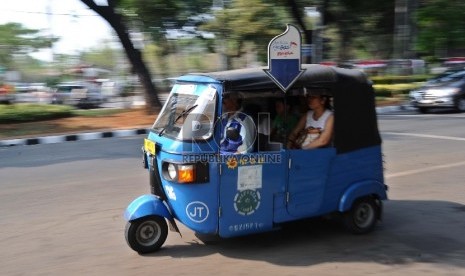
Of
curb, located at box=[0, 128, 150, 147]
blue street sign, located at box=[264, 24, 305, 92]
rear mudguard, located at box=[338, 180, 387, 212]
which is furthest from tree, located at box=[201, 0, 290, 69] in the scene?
blue street sign, located at box=[264, 24, 305, 92]

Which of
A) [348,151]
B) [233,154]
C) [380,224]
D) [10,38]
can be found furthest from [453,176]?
[10,38]

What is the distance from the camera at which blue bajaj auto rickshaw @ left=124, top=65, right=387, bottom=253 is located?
4758 mm

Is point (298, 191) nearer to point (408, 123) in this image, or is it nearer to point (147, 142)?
point (147, 142)

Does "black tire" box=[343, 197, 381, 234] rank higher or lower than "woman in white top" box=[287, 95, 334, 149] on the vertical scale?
lower

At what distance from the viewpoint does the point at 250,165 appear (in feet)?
15.8

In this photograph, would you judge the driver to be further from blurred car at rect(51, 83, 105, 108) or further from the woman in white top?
blurred car at rect(51, 83, 105, 108)

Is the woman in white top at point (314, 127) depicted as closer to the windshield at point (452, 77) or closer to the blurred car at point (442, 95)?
the blurred car at point (442, 95)

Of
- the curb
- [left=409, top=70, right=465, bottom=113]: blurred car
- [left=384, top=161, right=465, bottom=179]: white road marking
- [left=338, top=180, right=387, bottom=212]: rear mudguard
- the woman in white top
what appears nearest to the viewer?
the woman in white top

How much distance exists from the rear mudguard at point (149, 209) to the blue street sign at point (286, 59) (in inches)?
61.1

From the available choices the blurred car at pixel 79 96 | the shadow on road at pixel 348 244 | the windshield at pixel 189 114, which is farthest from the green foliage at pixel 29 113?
the shadow on road at pixel 348 244

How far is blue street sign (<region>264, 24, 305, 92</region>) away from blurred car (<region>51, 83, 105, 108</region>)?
24406 mm

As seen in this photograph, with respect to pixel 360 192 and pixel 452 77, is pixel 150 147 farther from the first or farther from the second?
pixel 452 77

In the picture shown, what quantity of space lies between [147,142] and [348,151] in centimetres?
198

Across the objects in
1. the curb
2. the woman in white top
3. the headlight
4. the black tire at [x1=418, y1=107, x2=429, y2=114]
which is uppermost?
the woman in white top
